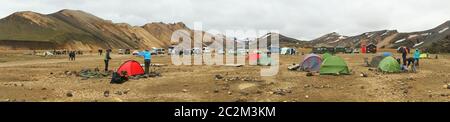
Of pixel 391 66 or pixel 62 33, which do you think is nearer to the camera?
pixel 391 66

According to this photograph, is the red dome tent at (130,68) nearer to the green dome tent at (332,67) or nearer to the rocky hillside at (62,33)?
the green dome tent at (332,67)

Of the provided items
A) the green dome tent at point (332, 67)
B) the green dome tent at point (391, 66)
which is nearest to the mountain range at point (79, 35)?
the green dome tent at point (391, 66)

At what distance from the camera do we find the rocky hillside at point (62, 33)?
345 ft

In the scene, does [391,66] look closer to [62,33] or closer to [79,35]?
[62,33]

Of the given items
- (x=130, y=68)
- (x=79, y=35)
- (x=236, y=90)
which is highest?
(x=79, y=35)

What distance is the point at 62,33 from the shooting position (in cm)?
11888

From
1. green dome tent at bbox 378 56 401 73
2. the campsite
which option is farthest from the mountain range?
the campsite

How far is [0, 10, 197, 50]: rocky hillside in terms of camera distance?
105062 millimetres

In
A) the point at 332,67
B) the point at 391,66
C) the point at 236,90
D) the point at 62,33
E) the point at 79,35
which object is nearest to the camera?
the point at 236,90

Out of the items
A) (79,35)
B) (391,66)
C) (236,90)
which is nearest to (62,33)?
(79,35)

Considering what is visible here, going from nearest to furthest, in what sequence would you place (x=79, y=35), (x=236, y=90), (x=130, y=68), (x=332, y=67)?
(x=236, y=90) < (x=130, y=68) < (x=332, y=67) < (x=79, y=35)
